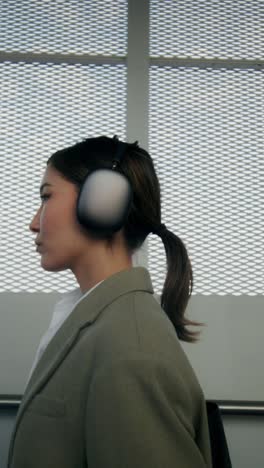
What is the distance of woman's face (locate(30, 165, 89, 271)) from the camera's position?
70 cm

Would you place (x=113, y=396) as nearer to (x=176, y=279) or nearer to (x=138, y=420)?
(x=138, y=420)

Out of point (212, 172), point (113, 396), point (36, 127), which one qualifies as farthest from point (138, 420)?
point (36, 127)

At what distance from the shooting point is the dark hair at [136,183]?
28.4 inches

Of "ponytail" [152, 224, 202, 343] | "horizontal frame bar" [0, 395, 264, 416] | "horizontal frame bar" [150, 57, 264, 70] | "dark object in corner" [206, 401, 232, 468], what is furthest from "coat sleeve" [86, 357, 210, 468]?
"horizontal frame bar" [150, 57, 264, 70]

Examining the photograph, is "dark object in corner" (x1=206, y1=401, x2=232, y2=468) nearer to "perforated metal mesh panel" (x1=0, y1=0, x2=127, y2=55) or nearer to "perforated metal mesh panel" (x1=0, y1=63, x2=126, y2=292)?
"perforated metal mesh panel" (x1=0, y1=63, x2=126, y2=292)

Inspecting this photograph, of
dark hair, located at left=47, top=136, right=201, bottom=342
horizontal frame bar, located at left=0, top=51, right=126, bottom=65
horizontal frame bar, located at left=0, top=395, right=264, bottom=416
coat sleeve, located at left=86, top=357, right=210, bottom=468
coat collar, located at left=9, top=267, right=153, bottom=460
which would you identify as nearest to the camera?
coat sleeve, located at left=86, top=357, right=210, bottom=468

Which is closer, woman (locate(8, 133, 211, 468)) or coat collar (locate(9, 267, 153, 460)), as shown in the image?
woman (locate(8, 133, 211, 468))

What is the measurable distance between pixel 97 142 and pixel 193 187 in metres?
0.59

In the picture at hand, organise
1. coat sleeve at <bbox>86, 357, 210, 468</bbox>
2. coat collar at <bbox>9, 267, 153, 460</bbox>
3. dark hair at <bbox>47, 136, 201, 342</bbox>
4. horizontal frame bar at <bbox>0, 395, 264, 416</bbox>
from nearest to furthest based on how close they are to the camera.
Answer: coat sleeve at <bbox>86, 357, 210, 468</bbox> < coat collar at <bbox>9, 267, 153, 460</bbox> < dark hair at <bbox>47, 136, 201, 342</bbox> < horizontal frame bar at <bbox>0, 395, 264, 416</bbox>

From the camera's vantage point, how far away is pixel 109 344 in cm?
56

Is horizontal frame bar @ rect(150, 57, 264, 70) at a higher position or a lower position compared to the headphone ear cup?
higher

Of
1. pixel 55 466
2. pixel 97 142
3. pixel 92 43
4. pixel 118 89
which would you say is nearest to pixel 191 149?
pixel 118 89

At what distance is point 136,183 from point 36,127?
70 cm

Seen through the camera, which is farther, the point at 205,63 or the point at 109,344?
the point at 205,63
